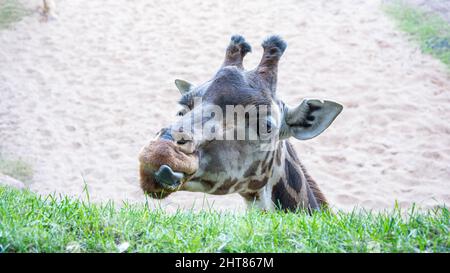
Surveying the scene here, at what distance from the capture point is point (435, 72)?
11750 millimetres

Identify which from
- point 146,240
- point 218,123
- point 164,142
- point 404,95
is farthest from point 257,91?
point 404,95

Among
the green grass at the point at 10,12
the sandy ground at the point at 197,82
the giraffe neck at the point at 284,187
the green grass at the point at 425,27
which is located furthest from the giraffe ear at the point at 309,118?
the green grass at the point at 10,12

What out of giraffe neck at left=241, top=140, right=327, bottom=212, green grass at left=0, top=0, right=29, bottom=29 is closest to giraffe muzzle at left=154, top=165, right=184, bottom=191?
giraffe neck at left=241, top=140, right=327, bottom=212

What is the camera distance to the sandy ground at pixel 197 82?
920 cm

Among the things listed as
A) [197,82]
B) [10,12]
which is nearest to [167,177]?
[197,82]

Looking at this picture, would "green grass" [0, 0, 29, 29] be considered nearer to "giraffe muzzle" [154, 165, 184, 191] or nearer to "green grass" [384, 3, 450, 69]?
"green grass" [384, 3, 450, 69]

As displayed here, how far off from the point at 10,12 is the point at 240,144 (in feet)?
38.6

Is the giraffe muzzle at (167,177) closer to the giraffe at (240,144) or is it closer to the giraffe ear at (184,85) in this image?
the giraffe at (240,144)

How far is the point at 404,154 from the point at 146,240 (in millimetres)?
6900

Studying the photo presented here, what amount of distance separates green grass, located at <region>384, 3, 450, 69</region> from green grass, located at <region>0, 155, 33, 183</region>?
8331 mm

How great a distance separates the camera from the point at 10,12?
48.3 ft

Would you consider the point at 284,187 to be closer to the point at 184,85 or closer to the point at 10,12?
the point at 184,85

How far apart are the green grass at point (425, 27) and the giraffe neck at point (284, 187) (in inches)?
300
